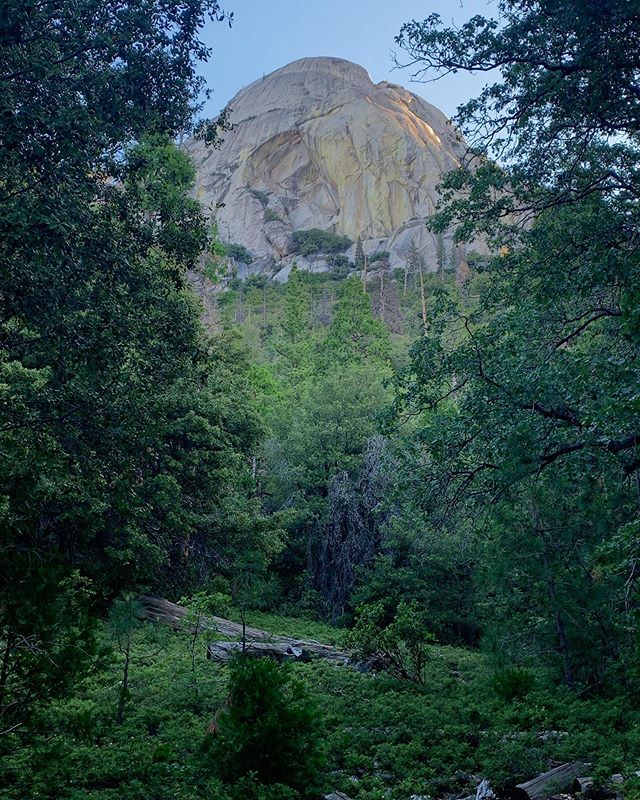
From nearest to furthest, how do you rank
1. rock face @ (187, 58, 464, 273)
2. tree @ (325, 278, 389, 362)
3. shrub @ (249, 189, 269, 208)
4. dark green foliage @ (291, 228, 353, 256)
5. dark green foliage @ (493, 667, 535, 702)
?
1. dark green foliage @ (493, 667, 535, 702)
2. tree @ (325, 278, 389, 362)
3. dark green foliage @ (291, 228, 353, 256)
4. rock face @ (187, 58, 464, 273)
5. shrub @ (249, 189, 269, 208)

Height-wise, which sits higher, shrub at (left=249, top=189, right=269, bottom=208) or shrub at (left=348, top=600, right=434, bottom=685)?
shrub at (left=249, top=189, right=269, bottom=208)

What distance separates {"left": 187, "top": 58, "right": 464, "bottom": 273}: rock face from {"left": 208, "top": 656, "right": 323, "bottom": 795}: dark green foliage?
6589 cm

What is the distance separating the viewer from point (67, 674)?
13.9 ft

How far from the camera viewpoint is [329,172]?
78.0 meters

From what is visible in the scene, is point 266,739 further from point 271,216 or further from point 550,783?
point 271,216

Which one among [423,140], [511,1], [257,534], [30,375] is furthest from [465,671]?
[423,140]

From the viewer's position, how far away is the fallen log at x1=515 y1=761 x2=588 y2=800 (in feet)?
17.5

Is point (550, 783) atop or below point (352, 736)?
below

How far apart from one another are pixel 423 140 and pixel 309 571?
68999 millimetres

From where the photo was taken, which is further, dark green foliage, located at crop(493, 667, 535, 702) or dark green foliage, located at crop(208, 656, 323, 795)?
dark green foliage, located at crop(493, 667, 535, 702)

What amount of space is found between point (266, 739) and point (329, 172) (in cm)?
7861

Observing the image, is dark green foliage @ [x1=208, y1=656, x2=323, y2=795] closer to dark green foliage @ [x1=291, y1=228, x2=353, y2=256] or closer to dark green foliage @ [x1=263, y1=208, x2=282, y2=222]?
dark green foliage @ [x1=291, y1=228, x2=353, y2=256]

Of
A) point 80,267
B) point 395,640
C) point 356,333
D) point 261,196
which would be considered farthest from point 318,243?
point 80,267

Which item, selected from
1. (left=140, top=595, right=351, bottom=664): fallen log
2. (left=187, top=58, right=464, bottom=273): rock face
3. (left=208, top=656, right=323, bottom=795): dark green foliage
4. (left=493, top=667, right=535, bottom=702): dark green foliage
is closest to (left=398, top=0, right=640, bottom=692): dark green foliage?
(left=493, top=667, right=535, bottom=702): dark green foliage
